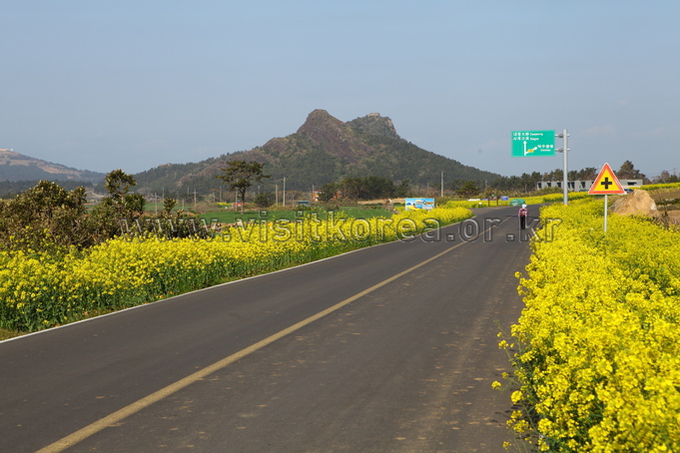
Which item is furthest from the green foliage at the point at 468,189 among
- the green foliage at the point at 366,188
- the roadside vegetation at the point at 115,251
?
the roadside vegetation at the point at 115,251

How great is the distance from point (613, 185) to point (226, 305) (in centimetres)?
1181

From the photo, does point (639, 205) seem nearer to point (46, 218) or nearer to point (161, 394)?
point (46, 218)

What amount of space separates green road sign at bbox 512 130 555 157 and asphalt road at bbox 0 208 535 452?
3065 cm

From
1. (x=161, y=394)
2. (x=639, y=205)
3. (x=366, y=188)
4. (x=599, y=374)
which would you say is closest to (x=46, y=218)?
(x=161, y=394)

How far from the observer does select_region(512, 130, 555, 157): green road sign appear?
40000 mm

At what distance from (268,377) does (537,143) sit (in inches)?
1482

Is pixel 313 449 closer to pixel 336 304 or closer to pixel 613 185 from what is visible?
pixel 336 304

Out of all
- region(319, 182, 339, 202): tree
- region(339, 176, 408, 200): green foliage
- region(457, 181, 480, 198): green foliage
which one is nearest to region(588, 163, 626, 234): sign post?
region(457, 181, 480, 198): green foliage

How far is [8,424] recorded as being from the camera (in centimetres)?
509

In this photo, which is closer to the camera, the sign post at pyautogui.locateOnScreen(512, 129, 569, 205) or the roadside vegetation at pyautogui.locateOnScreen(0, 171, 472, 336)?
the roadside vegetation at pyautogui.locateOnScreen(0, 171, 472, 336)

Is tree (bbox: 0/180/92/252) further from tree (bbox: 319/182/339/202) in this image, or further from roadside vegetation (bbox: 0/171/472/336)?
tree (bbox: 319/182/339/202)

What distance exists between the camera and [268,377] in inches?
251

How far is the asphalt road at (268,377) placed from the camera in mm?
4797

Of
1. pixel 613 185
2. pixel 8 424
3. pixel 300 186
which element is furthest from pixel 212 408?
pixel 300 186
